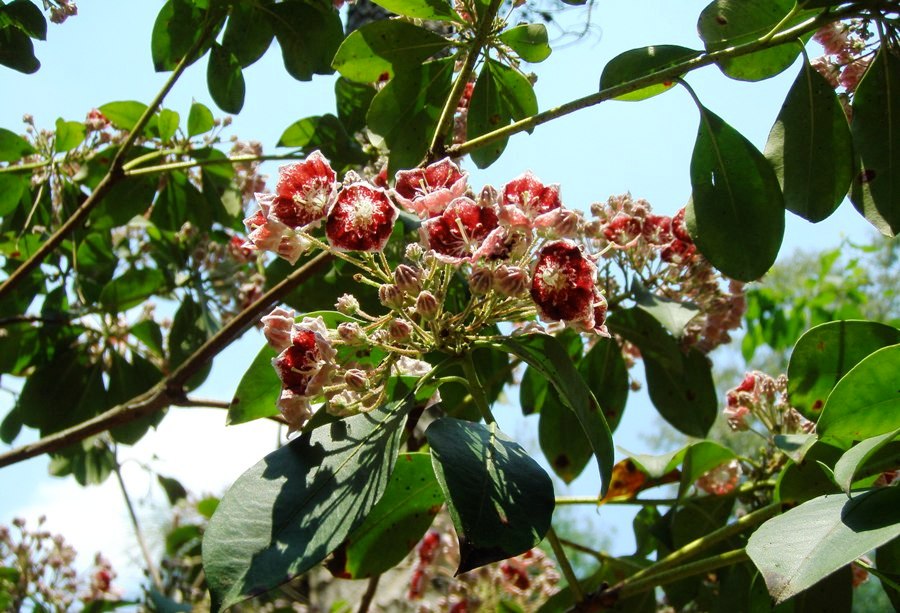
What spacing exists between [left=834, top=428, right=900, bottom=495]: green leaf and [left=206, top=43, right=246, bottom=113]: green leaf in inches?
73.0

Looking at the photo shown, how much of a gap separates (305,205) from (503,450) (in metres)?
0.53

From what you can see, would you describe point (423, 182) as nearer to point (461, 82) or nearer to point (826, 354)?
point (461, 82)

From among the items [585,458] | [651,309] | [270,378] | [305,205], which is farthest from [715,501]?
[305,205]

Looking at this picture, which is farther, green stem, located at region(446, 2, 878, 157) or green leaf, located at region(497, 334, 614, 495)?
green stem, located at region(446, 2, 878, 157)

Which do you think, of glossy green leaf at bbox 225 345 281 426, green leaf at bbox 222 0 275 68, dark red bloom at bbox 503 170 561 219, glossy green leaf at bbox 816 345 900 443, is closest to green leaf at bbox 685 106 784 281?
glossy green leaf at bbox 816 345 900 443

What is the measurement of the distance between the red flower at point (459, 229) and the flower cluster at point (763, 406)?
4.03 ft

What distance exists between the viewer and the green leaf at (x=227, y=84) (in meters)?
2.38

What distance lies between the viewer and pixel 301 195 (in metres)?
1.43

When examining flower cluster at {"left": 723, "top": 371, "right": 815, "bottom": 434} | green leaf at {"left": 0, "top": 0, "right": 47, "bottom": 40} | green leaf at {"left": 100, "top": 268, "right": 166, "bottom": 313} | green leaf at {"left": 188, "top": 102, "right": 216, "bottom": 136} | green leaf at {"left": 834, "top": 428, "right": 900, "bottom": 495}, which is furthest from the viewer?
green leaf at {"left": 100, "top": 268, "right": 166, "bottom": 313}

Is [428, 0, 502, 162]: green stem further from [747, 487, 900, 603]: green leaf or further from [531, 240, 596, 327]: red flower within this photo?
[747, 487, 900, 603]: green leaf

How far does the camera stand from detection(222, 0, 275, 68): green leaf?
226 centimetres

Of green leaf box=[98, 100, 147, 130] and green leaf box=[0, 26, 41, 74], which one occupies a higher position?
green leaf box=[98, 100, 147, 130]

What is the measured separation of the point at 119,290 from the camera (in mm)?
2881

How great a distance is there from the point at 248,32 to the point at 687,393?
62.2 inches
